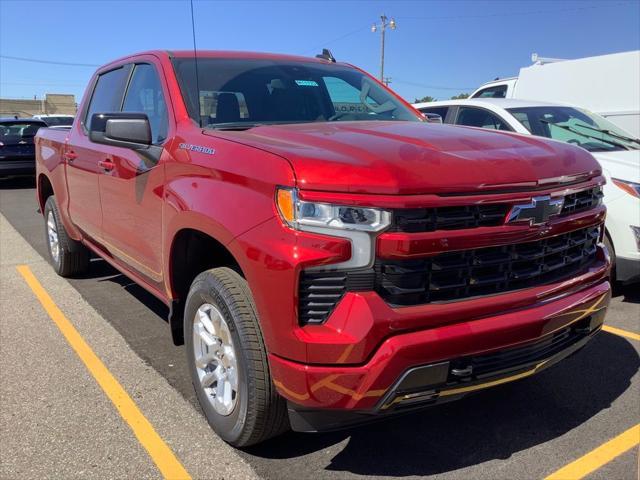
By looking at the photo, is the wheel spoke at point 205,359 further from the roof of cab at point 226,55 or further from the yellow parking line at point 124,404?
the roof of cab at point 226,55

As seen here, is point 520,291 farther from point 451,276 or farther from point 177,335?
point 177,335

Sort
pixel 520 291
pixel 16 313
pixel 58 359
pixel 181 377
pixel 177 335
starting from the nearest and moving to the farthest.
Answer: pixel 520 291
pixel 177 335
pixel 181 377
pixel 58 359
pixel 16 313

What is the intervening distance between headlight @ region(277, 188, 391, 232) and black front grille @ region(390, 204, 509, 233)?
0.20ft

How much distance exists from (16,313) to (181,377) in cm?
218

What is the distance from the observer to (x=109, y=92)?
4523 millimetres

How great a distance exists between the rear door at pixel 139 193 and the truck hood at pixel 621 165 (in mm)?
3758

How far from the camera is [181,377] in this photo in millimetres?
3621

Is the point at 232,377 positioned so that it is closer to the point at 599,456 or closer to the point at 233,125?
the point at 233,125

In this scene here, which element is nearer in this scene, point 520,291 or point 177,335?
point 520,291

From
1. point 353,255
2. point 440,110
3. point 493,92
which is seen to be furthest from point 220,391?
point 493,92

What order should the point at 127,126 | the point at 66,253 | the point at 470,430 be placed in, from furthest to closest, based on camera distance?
the point at 66,253
the point at 127,126
the point at 470,430

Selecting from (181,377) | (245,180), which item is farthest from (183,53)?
(181,377)

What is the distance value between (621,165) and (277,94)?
→ 10.3ft

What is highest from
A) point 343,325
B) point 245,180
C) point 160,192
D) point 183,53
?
point 183,53
